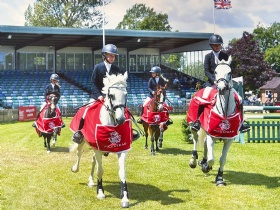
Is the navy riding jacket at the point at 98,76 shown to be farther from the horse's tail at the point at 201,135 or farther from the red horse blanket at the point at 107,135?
the horse's tail at the point at 201,135

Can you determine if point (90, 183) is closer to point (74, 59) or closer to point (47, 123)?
point (47, 123)

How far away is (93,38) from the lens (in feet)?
136

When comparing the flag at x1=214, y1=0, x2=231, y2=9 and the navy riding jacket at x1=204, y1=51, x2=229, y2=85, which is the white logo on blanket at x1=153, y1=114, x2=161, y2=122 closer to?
the navy riding jacket at x1=204, y1=51, x2=229, y2=85

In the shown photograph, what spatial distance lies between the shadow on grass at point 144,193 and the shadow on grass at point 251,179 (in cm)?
164

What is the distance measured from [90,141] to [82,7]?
2090 inches

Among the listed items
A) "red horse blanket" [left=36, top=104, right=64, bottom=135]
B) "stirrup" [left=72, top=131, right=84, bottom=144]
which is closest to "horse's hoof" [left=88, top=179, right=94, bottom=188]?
"stirrup" [left=72, top=131, right=84, bottom=144]

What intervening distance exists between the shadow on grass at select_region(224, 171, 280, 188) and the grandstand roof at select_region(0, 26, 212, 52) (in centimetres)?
2970

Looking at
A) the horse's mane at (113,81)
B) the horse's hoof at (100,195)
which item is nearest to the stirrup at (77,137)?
the horse's hoof at (100,195)

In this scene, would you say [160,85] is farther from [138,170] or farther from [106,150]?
[106,150]

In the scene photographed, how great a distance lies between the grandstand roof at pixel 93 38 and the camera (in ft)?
123

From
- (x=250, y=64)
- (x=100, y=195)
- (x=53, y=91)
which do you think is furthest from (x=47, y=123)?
(x=250, y=64)

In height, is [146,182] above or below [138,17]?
below

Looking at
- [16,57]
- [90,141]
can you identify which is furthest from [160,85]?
[16,57]

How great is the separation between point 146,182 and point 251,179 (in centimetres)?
237
